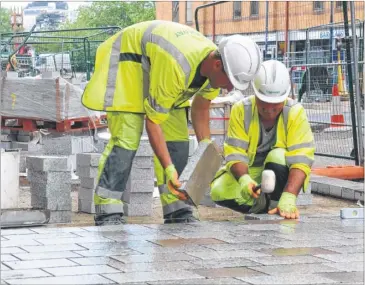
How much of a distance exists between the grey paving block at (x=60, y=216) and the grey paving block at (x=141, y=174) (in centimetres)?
73

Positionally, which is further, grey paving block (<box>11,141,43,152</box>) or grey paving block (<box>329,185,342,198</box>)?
grey paving block (<box>11,141,43,152</box>)

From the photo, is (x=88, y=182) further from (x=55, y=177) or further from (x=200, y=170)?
(x=200, y=170)

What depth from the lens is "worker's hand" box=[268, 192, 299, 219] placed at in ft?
24.5

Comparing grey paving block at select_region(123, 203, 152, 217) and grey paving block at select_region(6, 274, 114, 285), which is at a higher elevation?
grey paving block at select_region(6, 274, 114, 285)

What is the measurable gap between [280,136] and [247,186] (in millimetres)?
533

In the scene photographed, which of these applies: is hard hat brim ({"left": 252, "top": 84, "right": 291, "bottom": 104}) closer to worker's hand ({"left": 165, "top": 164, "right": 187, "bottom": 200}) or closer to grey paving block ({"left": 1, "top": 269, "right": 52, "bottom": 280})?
worker's hand ({"left": 165, "top": 164, "right": 187, "bottom": 200})

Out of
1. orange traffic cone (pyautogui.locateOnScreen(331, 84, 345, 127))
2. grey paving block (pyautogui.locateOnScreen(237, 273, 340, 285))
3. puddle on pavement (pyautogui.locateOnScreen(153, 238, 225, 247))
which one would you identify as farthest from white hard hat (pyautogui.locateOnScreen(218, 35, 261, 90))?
orange traffic cone (pyautogui.locateOnScreen(331, 84, 345, 127))

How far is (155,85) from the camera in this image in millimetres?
6902

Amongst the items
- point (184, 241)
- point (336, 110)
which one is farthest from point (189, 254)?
point (336, 110)

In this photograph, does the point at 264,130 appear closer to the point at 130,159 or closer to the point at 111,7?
the point at 130,159

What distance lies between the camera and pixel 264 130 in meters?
7.86

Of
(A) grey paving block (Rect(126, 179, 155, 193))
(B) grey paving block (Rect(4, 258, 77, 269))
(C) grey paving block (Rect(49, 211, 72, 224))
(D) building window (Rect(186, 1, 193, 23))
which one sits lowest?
(C) grey paving block (Rect(49, 211, 72, 224))

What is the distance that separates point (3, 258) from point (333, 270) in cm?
181

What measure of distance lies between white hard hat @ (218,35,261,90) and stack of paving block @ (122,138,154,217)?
1.94 metres
